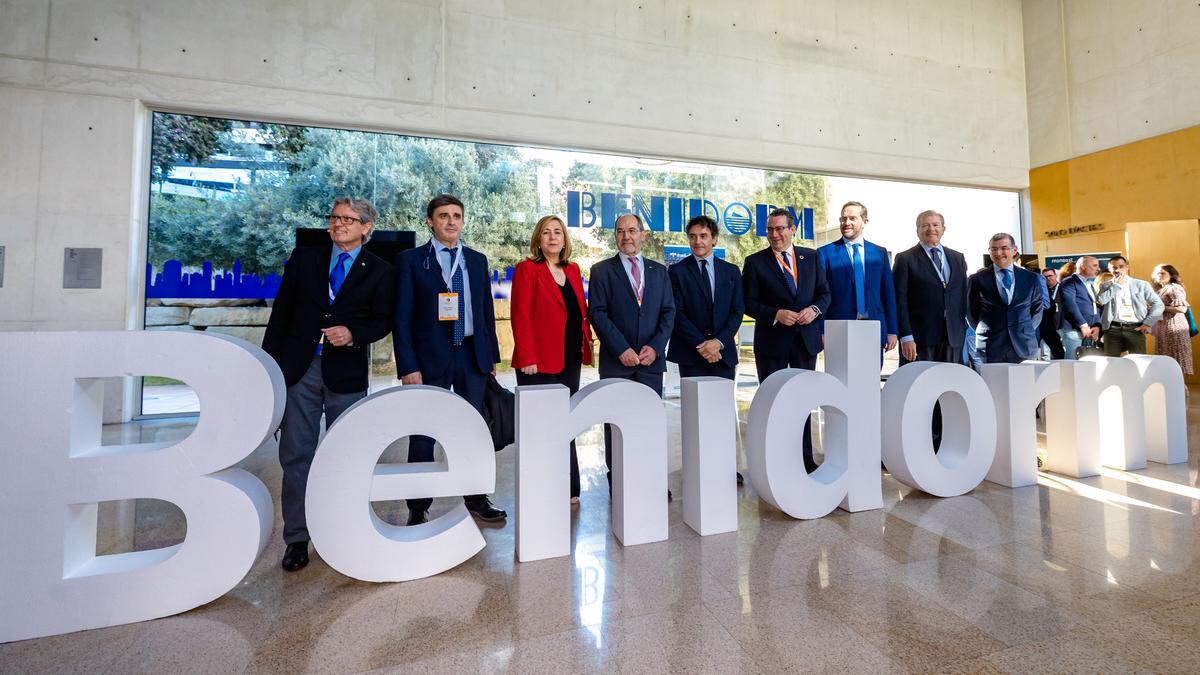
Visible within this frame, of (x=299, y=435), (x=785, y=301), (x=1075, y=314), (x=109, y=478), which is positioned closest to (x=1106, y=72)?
(x=1075, y=314)

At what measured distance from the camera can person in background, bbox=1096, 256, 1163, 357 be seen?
606cm

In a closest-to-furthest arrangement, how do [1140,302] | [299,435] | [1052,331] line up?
[299,435]
[1052,331]
[1140,302]

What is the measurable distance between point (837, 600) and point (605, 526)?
3.54 ft

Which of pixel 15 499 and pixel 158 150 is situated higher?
pixel 158 150

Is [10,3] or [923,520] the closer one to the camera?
[923,520]

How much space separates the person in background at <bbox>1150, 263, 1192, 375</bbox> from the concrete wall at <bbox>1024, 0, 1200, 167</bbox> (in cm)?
220

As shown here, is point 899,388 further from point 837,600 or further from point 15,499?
point 15,499

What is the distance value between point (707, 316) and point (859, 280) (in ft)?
3.86

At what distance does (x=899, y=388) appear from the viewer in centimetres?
268

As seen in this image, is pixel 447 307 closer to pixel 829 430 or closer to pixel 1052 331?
pixel 829 430

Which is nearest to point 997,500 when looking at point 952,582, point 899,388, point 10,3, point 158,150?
point 899,388

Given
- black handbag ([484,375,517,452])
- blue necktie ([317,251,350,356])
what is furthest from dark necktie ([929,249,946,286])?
blue necktie ([317,251,350,356])

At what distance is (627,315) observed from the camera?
9.61ft

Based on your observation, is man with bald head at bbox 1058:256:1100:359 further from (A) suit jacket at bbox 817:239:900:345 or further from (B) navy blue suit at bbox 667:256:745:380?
(B) navy blue suit at bbox 667:256:745:380
